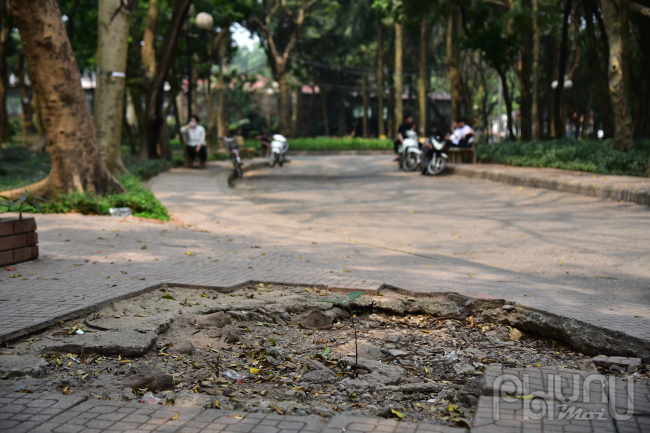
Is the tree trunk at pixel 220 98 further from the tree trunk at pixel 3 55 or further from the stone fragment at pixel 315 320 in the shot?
the stone fragment at pixel 315 320

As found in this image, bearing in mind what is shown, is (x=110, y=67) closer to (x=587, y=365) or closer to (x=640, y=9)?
(x=587, y=365)

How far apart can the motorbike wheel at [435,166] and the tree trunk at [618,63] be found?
14.8ft

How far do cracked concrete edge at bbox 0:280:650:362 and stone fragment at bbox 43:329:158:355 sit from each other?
0.26 m

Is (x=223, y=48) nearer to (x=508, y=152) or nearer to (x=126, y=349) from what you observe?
(x=508, y=152)

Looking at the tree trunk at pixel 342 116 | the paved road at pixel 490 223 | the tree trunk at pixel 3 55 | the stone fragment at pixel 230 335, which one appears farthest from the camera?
the tree trunk at pixel 342 116

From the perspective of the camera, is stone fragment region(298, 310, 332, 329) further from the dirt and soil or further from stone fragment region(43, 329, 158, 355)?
stone fragment region(43, 329, 158, 355)

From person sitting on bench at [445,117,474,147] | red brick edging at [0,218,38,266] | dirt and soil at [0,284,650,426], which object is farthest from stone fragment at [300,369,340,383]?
person sitting on bench at [445,117,474,147]

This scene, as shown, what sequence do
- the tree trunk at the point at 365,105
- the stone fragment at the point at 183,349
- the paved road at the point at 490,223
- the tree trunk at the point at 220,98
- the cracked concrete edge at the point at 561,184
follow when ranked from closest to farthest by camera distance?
1. the stone fragment at the point at 183,349
2. the paved road at the point at 490,223
3. the cracked concrete edge at the point at 561,184
4. the tree trunk at the point at 220,98
5. the tree trunk at the point at 365,105

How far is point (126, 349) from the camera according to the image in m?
3.46

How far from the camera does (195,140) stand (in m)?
18.3

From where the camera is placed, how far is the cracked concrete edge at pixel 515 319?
348 cm

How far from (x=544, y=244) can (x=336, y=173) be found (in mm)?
11818

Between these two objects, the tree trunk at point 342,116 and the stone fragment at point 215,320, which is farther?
the tree trunk at point 342,116

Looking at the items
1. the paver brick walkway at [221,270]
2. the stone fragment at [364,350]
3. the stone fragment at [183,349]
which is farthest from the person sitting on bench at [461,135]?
the stone fragment at [183,349]
